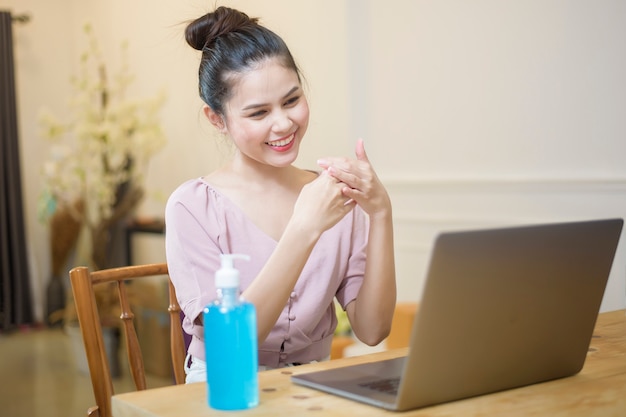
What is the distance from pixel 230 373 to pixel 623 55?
1.90 meters

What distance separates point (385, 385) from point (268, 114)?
0.63 metres

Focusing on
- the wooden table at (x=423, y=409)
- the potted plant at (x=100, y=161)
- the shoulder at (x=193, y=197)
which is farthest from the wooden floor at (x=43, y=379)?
the wooden table at (x=423, y=409)

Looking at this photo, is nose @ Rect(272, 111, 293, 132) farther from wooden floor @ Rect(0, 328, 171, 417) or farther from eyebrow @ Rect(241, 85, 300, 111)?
wooden floor @ Rect(0, 328, 171, 417)

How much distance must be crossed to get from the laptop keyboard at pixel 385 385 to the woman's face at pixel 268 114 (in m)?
0.57

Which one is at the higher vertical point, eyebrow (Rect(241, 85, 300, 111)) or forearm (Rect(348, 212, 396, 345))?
eyebrow (Rect(241, 85, 300, 111))

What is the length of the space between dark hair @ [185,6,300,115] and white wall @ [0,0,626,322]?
63 centimetres

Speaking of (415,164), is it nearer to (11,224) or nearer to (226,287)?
(226,287)

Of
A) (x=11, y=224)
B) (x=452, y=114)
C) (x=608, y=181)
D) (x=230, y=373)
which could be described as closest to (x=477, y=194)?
(x=452, y=114)

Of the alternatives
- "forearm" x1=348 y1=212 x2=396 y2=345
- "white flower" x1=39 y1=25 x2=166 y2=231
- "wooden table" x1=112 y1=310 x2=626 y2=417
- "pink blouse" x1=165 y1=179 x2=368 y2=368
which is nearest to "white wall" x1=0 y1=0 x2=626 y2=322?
"white flower" x1=39 y1=25 x2=166 y2=231

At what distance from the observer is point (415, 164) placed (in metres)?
3.30

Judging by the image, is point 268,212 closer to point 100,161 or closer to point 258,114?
point 258,114

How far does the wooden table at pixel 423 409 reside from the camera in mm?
1049

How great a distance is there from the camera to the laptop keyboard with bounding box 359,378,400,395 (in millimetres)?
1117

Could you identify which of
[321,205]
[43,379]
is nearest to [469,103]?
[321,205]
